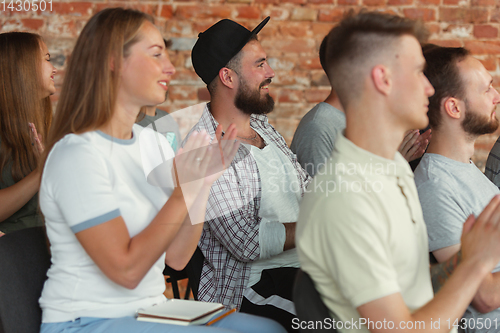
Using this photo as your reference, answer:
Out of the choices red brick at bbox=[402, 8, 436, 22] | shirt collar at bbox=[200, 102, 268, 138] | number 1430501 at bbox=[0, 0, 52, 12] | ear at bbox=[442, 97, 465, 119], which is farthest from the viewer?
red brick at bbox=[402, 8, 436, 22]

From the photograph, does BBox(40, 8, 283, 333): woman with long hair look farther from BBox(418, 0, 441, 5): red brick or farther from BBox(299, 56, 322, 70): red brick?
BBox(418, 0, 441, 5): red brick

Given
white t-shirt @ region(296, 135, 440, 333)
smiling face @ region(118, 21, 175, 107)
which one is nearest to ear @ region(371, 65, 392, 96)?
white t-shirt @ region(296, 135, 440, 333)

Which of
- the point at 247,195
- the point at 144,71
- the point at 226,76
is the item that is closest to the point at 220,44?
the point at 226,76

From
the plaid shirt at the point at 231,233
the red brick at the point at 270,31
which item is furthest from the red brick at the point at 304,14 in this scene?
the plaid shirt at the point at 231,233

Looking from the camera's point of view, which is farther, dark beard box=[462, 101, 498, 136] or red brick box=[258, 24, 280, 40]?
red brick box=[258, 24, 280, 40]

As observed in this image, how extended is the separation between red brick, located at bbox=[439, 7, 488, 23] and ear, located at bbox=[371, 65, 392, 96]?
230 centimetres

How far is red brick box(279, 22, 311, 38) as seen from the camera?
2869mm

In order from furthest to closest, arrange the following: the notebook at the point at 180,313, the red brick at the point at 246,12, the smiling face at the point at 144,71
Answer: the red brick at the point at 246,12 < the smiling face at the point at 144,71 < the notebook at the point at 180,313

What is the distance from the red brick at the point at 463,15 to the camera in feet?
9.70

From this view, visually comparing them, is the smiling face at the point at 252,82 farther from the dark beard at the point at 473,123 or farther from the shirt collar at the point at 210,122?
the dark beard at the point at 473,123

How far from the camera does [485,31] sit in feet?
9.80

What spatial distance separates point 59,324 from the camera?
111 centimetres

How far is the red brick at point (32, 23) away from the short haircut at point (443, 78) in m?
→ 2.23

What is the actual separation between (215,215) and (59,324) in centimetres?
68
